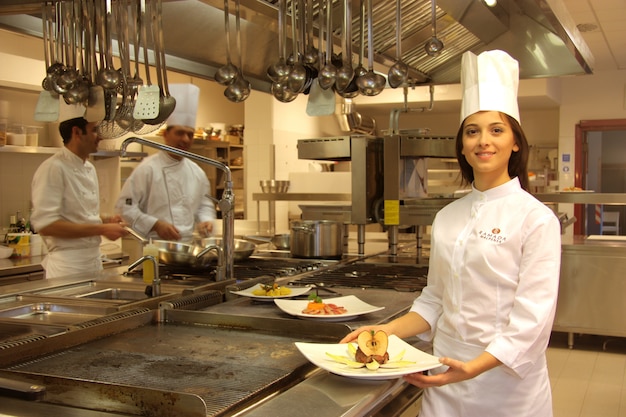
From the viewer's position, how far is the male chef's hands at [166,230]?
3573mm

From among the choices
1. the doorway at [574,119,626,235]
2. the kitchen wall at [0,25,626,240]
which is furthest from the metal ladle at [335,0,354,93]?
the doorway at [574,119,626,235]

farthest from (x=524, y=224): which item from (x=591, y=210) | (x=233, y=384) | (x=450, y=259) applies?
(x=591, y=210)

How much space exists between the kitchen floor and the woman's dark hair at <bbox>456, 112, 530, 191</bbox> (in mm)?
2378

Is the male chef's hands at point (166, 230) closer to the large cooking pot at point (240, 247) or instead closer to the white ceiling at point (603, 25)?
the large cooking pot at point (240, 247)

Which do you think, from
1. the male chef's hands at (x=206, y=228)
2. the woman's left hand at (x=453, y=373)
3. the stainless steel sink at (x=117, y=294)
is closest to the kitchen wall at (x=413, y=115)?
the male chef's hands at (x=206, y=228)

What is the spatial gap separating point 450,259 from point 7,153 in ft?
15.5

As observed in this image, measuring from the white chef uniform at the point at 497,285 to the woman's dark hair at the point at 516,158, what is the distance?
4 cm

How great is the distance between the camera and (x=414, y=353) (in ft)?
4.99

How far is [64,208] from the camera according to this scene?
353 cm

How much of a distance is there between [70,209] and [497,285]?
264cm

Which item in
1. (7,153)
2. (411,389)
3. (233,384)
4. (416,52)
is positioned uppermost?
(416,52)

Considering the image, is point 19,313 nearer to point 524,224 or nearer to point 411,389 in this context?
point 411,389

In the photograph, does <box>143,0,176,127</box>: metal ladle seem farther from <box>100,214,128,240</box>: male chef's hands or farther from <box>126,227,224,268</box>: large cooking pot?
<box>100,214,128,240</box>: male chef's hands

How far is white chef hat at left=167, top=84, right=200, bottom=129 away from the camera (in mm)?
3932
